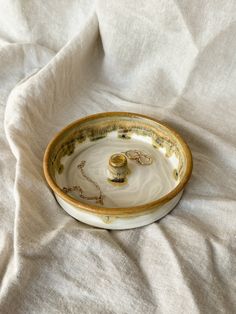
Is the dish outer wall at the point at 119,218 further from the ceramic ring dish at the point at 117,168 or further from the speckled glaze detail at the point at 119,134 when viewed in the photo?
the speckled glaze detail at the point at 119,134

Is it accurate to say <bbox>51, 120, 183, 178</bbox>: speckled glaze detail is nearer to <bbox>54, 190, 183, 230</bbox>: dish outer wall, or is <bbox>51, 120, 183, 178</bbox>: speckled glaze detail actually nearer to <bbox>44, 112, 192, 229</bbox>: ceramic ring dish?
<bbox>44, 112, 192, 229</bbox>: ceramic ring dish

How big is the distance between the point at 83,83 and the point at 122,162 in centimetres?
30

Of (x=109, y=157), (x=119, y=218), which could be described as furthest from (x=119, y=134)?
(x=119, y=218)

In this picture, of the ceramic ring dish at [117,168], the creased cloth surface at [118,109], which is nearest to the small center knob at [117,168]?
the ceramic ring dish at [117,168]

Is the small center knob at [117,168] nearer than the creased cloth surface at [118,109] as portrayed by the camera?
No

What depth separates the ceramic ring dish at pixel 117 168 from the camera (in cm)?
58

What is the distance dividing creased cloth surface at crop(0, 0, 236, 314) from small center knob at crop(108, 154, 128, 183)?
0.10 meters

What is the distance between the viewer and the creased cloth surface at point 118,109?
51cm

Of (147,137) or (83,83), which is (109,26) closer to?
(83,83)

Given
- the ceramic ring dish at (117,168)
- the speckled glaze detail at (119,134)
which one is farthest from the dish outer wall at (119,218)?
the speckled glaze detail at (119,134)

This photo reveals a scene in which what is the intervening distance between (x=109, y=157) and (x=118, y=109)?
146mm

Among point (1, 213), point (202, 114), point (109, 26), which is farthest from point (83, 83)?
point (1, 213)

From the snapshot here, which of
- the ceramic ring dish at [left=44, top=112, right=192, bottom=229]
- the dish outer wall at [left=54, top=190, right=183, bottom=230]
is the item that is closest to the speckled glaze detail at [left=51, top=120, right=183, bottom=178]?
the ceramic ring dish at [left=44, top=112, right=192, bottom=229]

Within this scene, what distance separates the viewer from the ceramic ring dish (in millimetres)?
579
